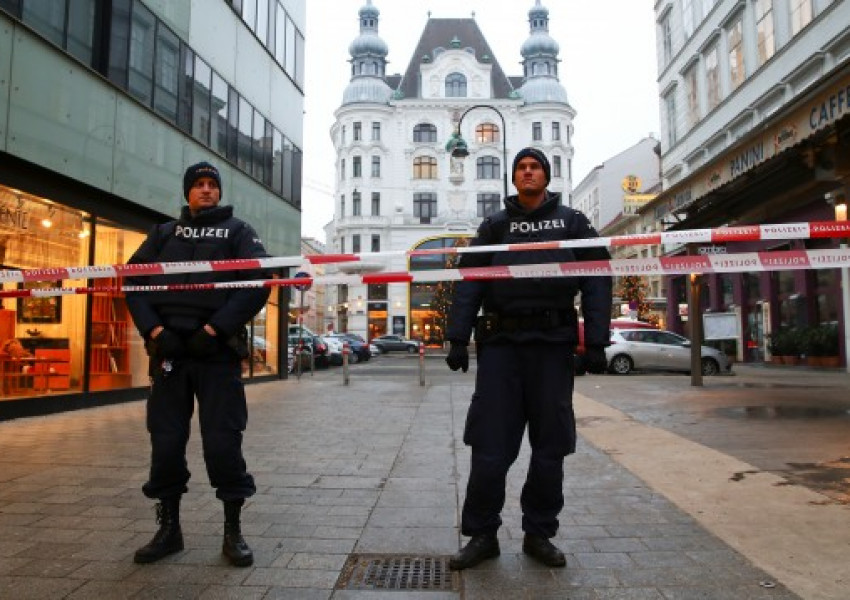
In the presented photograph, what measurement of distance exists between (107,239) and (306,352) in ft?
41.4

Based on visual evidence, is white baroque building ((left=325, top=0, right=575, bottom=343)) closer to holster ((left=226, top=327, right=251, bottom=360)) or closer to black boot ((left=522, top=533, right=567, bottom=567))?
holster ((left=226, top=327, right=251, bottom=360))

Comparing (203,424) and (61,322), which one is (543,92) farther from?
(203,424)

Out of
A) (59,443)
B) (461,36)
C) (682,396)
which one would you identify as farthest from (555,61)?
(59,443)

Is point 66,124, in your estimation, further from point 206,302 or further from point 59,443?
point 206,302

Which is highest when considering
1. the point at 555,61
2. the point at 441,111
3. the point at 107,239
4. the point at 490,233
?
the point at 555,61

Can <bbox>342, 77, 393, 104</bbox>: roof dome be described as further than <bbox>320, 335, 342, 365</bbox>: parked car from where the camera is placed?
Yes

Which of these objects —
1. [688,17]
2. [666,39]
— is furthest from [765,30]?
[666,39]

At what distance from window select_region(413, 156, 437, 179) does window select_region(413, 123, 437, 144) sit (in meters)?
1.63

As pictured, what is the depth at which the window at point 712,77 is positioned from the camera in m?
25.6

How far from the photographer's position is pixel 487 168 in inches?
2384

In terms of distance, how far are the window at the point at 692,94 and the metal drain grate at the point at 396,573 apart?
2789 cm

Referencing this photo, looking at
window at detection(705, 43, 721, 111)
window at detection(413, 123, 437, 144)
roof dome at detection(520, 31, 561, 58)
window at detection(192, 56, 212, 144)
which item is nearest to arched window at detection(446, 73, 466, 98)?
window at detection(413, 123, 437, 144)

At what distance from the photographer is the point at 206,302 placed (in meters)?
3.58

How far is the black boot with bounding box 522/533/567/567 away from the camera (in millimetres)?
3338
